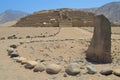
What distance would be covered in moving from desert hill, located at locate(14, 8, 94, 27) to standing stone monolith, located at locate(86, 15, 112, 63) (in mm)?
23688

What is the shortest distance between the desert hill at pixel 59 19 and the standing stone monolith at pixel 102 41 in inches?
933

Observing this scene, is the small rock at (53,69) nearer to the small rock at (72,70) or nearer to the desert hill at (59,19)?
the small rock at (72,70)

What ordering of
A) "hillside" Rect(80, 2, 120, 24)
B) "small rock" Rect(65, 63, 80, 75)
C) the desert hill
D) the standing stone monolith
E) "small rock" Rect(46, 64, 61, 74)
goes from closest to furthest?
"small rock" Rect(65, 63, 80, 75) → "small rock" Rect(46, 64, 61, 74) → the standing stone monolith → the desert hill → "hillside" Rect(80, 2, 120, 24)

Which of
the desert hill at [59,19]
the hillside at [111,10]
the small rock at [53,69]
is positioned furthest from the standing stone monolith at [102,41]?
the hillside at [111,10]

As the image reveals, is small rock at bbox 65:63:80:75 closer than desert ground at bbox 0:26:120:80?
No

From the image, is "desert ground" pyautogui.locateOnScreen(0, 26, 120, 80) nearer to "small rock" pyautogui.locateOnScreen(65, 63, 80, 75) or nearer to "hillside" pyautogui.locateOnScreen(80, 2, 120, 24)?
"small rock" pyautogui.locateOnScreen(65, 63, 80, 75)

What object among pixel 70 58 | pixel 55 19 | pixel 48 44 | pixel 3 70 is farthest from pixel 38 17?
pixel 3 70

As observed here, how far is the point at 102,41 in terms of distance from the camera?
1345cm

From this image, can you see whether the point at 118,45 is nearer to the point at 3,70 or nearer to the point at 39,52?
the point at 39,52

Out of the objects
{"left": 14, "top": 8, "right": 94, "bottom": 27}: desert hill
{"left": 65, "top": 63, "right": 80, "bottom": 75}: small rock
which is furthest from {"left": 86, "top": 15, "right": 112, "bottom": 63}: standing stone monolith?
{"left": 14, "top": 8, "right": 94, "bottom": 27}: desert hill

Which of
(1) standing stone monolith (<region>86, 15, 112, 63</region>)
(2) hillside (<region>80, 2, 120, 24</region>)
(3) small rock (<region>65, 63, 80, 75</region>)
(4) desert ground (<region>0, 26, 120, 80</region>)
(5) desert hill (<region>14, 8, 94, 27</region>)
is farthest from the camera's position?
(2) hillside (<region>80, 2, 120, 24</region>)

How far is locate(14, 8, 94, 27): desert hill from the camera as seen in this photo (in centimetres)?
3880

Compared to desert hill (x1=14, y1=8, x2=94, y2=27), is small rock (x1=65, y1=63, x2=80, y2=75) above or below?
below

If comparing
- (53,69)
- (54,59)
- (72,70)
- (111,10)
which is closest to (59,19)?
(54,59)
